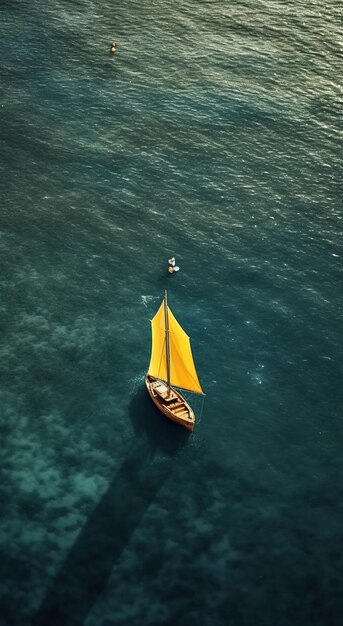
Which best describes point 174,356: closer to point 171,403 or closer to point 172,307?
point 171,403

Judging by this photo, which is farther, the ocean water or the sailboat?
the sailboat

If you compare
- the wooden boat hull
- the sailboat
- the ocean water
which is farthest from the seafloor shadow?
the sailboat

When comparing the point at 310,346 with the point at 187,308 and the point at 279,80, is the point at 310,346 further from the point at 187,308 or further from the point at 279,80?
the point at 279,80

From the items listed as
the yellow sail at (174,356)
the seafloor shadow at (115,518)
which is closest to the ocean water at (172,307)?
the seafloor shadow at (115,518)

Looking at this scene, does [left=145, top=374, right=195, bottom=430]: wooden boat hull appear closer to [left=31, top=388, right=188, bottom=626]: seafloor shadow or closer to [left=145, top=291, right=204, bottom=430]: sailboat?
[left=145, top=291, right=204, bottom=430]: sailboat

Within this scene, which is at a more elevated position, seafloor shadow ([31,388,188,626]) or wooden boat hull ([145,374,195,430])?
wooden boat hull ([145,374,195,430])

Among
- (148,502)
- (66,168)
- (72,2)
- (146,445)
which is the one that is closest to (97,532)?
(148,502)

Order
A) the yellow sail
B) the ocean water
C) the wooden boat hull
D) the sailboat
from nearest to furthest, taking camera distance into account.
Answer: the ocean water < the sailboat < the yellow sail < the wooden boat hull
